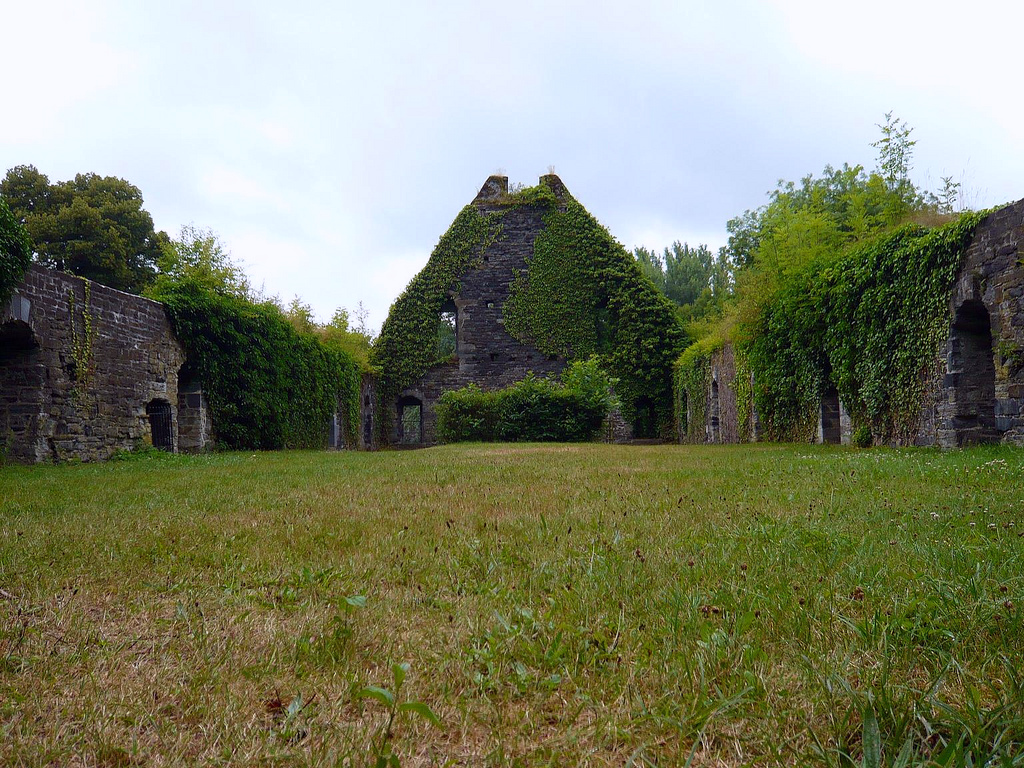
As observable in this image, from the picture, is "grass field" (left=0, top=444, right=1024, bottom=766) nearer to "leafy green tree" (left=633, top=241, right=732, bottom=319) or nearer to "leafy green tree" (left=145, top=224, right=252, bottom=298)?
"leafy green tree" (left=145, top=224, right=252, bottom=298)

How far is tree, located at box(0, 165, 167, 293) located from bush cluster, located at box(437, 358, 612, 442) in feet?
62.7

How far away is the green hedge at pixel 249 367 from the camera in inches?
553

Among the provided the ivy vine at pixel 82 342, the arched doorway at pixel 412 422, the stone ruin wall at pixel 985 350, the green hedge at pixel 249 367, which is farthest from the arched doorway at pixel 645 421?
the ivy vine at pixel 82 342

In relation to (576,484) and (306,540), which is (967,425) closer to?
(576,484)

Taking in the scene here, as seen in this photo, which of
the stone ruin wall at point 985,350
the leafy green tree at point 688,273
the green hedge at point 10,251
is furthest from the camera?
the leafy green tree at point 688,273

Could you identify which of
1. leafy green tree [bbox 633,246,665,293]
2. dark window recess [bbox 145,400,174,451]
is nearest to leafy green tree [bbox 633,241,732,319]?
leafy green tree [bbox 633,246,665,293]

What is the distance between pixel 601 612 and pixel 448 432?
1554 centimetres

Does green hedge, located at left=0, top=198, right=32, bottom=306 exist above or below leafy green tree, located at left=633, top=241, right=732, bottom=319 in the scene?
below

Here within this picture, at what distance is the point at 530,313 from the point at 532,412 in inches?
304

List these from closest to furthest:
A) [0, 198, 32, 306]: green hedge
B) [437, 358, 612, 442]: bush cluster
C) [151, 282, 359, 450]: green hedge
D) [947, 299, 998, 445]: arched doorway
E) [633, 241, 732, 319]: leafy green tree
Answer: [947, 299, 998, 445]: arched doorway < [0, 198, 32, 306]: green hedge < [151, 282, 359, 450]: green hedge < [437, 358, 612, 442]: bush cluster < [633, 241, 732, 319]: leafy green tree

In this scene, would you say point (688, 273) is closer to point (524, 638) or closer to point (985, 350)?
point (985, 350)

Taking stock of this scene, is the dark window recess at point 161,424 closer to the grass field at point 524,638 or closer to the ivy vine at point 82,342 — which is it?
the ivy vine at point 82,342

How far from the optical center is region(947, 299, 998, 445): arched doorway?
8.81 m

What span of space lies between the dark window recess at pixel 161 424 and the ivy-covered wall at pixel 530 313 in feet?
35.1
